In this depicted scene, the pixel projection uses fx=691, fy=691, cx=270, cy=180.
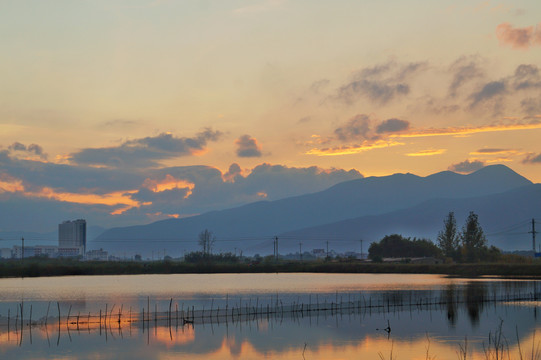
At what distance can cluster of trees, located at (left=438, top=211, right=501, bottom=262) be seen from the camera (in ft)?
479

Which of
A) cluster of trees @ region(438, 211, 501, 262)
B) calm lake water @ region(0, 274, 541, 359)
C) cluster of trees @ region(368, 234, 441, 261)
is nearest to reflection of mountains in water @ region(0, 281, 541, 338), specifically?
calm lake water @ region(0, 274, 541, 359)

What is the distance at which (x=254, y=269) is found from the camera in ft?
517

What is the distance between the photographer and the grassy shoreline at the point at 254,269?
125287 mm

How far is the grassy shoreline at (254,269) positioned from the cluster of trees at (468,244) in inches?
413

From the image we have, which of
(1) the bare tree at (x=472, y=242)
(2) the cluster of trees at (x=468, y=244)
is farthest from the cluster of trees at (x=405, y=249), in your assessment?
(1) the bare tree at (x=472, y=242)

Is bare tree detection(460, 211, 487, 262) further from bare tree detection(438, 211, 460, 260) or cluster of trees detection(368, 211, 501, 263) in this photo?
bare tree detection(438, 211, 460, 260)

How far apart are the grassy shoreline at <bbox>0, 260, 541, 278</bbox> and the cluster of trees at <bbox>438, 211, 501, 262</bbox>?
10483 mm

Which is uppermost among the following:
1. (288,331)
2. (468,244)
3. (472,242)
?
(472,242)

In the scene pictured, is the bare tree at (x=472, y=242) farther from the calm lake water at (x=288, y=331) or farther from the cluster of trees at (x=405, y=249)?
the calm lake water at (x=288, y=331)

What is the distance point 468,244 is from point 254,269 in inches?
1873

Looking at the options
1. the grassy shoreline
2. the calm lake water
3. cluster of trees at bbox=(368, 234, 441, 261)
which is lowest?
the calm lake water

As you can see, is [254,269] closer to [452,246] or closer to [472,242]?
[452,246]

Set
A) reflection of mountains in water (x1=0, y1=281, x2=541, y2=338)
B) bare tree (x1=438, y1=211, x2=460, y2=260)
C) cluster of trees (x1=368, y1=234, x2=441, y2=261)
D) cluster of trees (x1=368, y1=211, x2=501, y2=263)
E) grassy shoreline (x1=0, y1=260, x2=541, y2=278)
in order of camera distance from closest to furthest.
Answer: reflection of mountains in water (x1=0, y1=281, x2=541, y2=338) → grassy shoreline (x1=0, y1=260, x2=541, y2=278) → cluster of trees (x1=368, y1=211, x2=501, y2=263) → bare tree (x1=438, y1=211, x2=460, y2=260) → cluster of trees (x1=368, y1=234, x2=441, y2=261)

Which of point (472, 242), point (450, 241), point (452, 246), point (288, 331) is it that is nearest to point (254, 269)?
point (450, 241)
